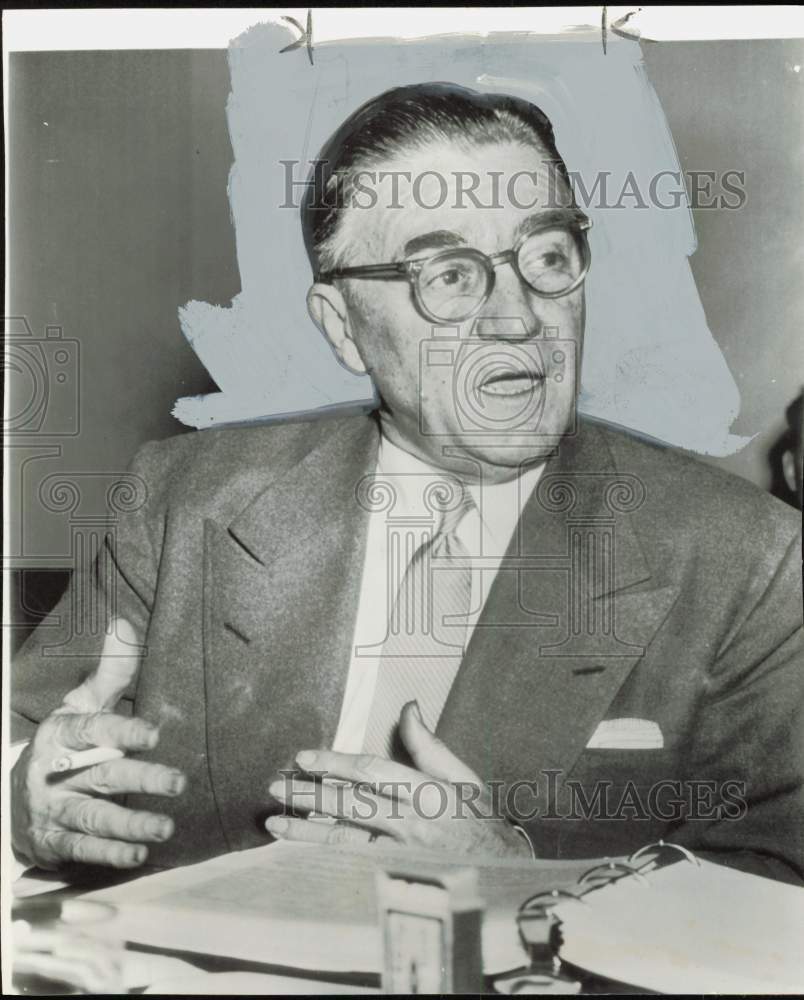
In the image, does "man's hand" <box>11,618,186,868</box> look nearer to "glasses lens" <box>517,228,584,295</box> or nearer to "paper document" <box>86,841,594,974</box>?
"paper document" <box>86,841,594,974</box>

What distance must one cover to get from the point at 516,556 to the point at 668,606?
38 centimetres

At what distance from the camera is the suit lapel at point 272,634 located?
2459 mm

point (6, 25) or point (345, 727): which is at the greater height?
point (6, 25)

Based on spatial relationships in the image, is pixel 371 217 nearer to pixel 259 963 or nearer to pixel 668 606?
pixel 668 606

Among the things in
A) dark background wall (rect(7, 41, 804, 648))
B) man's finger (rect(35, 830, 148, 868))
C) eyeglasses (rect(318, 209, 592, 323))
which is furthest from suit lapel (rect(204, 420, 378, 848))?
eyeglasses (rect(318, 209, 592, 323))

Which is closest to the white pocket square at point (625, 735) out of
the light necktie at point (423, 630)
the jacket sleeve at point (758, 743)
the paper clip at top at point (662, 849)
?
the jacket sleeve at point (758, 743)

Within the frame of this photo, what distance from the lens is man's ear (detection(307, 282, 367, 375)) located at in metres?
2.49

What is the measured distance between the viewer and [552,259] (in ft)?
8.02

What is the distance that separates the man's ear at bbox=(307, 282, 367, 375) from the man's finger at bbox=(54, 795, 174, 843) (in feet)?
3.92

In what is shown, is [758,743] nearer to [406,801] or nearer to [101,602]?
[406,801]

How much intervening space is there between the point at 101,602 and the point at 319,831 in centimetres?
77

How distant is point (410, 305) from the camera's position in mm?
2430

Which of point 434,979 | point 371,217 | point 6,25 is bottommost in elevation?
point 434,979

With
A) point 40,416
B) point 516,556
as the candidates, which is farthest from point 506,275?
point 40,416
